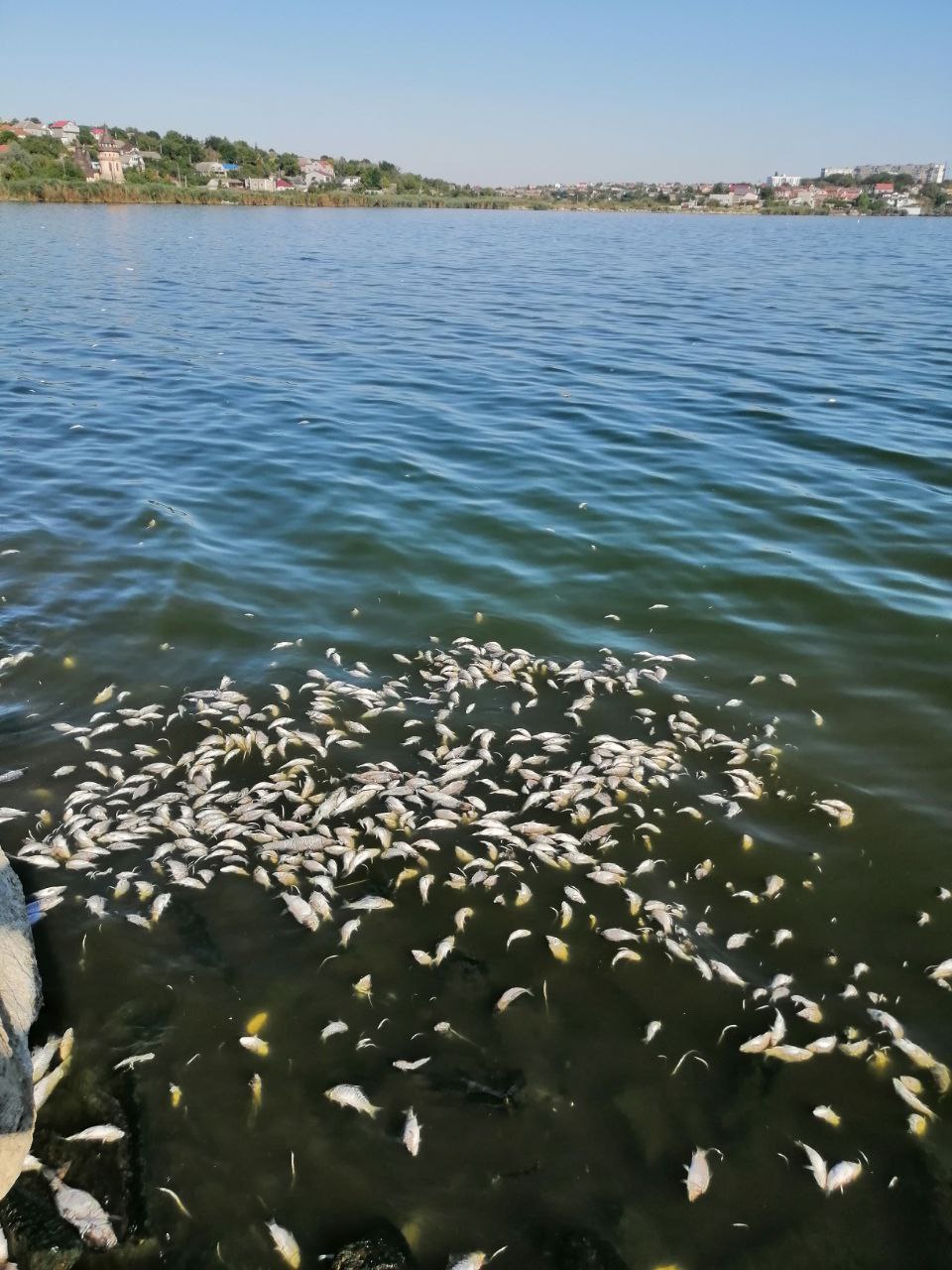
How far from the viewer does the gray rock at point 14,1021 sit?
14.7ft

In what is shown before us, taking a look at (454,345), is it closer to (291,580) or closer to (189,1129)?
(291,580)

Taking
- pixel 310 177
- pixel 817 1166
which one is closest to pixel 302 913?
pixel 817 1166

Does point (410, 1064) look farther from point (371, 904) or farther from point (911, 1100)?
point (911, 1100)

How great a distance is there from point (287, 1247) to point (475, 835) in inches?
134

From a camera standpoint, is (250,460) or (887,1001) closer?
(887,1001)

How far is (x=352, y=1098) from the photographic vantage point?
5273mm

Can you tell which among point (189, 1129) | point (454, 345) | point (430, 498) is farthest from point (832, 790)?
point (454, 345)

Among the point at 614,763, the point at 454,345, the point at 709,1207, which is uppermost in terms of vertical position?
the point at 454,345

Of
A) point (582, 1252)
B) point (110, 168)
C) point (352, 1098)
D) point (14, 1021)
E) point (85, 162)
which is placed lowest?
point (582, 1252)

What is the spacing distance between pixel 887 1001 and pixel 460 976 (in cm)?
307

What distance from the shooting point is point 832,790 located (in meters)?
8.27

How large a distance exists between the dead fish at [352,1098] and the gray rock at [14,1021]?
1.69 metres

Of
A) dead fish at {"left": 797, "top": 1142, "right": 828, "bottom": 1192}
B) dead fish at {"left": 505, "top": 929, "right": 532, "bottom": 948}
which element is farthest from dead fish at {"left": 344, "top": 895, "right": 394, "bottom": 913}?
dead fish at {"left": 797, "top": 1142, "right": 828, "bottom": 1192}

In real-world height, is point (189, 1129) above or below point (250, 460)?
below
